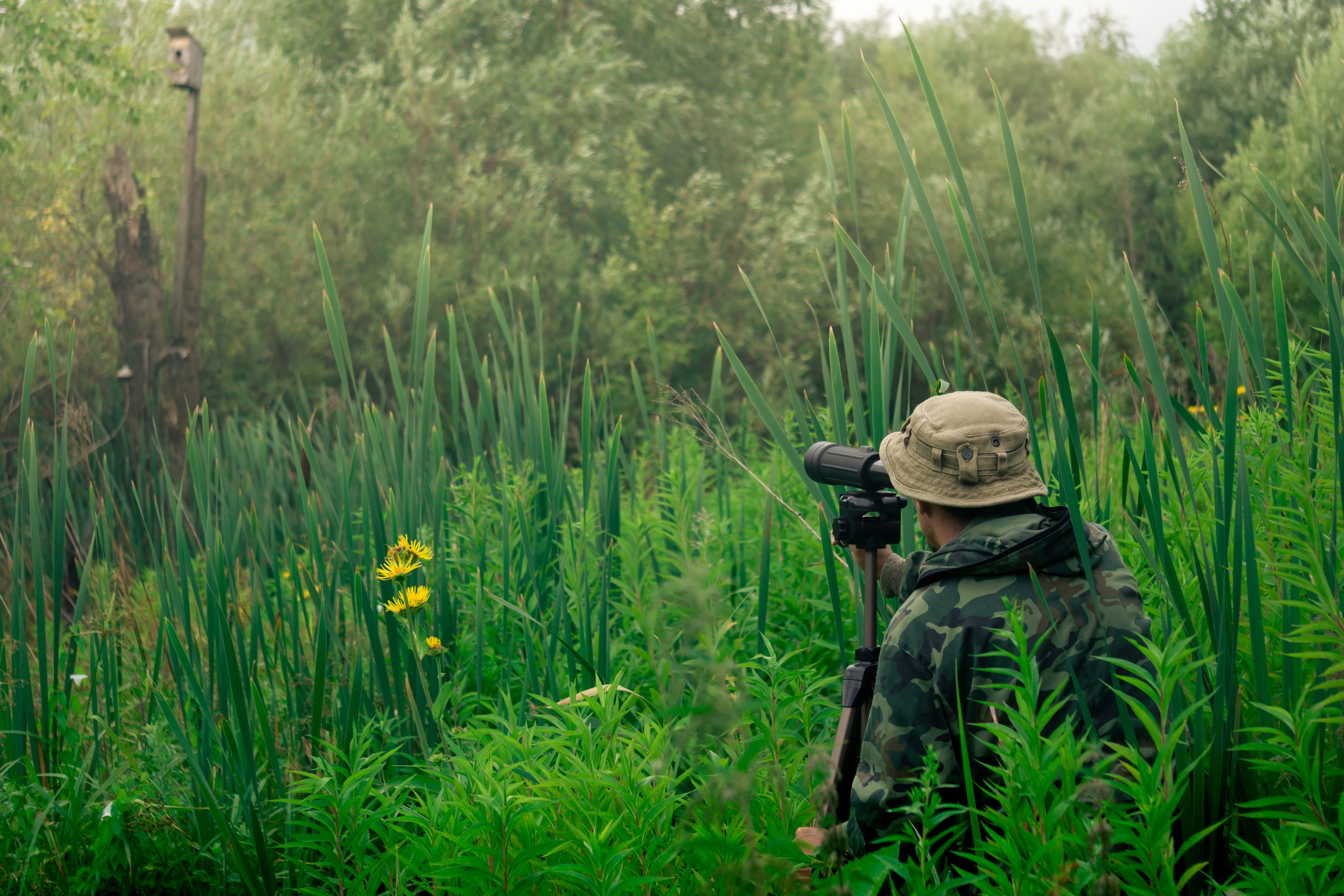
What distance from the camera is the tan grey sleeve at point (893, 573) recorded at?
1.93m

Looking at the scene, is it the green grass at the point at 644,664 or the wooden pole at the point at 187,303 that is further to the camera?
the wooden pole at the point at 187,303

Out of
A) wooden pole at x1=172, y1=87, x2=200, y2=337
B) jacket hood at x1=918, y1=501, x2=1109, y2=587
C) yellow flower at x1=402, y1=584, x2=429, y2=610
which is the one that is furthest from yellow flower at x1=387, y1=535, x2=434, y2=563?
wooden pole at x1=172, y1=87, x2=200, y2=337

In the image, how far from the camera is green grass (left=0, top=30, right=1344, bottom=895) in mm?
1192

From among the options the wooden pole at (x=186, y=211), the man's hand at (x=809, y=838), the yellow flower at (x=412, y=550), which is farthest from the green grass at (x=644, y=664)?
the wooden pole at (x=186, y=211)

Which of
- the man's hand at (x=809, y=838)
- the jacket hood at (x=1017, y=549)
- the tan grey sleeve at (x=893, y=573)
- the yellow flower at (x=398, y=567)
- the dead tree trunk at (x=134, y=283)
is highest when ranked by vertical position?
the dead tree trunk at (x=134, y=283)

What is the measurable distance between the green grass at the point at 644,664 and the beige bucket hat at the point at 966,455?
120mm

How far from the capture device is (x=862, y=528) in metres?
1.77

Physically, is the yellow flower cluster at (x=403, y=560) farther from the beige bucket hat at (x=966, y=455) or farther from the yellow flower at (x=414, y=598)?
the beige bucket hat at (x=966, y=455)

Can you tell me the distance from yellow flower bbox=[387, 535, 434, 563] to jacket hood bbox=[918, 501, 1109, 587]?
1.24 metres

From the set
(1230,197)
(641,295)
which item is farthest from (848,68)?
(641,295)

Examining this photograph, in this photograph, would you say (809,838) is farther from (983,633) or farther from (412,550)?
(412,550)

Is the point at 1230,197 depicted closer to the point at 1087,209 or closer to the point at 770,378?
the point at 1087,209

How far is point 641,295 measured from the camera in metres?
13.0

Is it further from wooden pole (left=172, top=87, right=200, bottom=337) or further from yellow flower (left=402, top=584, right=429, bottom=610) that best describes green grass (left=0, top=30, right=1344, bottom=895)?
wooden pole (left=172, top=87, right=200, bottom=337)
